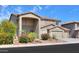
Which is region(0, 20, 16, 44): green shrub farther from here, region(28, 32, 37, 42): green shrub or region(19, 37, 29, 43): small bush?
region(28, 32, 37, 42): green shrub

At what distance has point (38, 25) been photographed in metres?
12.0

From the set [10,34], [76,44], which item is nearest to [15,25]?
[10,34]

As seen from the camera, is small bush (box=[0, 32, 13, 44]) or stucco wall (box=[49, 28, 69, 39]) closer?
small bush (box=[0, 32, 13, 44])

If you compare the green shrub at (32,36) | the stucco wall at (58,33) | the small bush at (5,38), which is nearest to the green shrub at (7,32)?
the small bush at (5,38)

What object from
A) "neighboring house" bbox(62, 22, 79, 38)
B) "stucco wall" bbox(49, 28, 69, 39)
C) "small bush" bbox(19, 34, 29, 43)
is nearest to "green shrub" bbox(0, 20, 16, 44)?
"small bush" bbox(19, 34, 29, 43)

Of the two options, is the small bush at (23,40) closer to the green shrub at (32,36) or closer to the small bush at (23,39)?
the small bush at (23,39)

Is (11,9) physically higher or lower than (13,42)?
higher

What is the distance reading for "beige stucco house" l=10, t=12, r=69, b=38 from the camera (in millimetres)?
11805

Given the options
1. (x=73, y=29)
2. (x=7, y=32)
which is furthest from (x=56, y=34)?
(x=7, y=32)

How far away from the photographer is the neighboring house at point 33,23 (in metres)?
11.8

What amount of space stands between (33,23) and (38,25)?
19 centimetres
